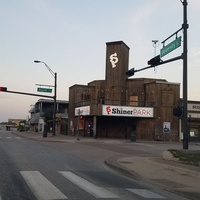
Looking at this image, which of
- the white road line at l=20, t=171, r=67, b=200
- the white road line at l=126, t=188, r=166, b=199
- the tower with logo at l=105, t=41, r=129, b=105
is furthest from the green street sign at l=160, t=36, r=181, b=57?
the tower with logo at l=105, t=41, r=129, b=105

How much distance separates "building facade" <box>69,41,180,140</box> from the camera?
146 ft

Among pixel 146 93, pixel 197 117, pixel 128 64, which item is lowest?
pixel 197 117

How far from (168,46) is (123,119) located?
94.9 feet

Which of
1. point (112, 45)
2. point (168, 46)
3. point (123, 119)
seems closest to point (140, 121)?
point (123, 119)

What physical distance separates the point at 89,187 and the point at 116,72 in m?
38.7

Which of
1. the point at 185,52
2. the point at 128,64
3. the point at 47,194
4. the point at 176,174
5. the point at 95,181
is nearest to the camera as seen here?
the point at 47,194

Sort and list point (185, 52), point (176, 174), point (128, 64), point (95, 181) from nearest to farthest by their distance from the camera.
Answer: point (95, 181) → point (176, 174) → point (185, 52) → point (128, 64)

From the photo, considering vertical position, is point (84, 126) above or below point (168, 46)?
below

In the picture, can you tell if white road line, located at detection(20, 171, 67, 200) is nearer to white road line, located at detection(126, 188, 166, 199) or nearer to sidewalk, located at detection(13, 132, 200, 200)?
white road line, located at detection(126, 188, 166, 199)

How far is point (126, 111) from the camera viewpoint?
4419cm

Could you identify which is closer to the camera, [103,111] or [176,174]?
[176,174]

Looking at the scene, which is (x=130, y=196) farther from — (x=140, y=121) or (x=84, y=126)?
(x=84, y=126)

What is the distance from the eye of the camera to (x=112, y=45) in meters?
48.8

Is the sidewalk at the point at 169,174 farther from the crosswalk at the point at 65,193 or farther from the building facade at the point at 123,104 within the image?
the building facade at the point at 123,104
